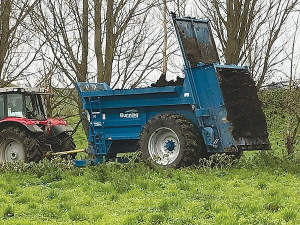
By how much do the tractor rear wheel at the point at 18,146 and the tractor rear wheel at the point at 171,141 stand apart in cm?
306

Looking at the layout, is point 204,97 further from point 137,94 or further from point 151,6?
point 151,6

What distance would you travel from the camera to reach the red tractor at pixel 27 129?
14.9 meters

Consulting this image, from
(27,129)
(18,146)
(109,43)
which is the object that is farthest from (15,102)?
(109,43)

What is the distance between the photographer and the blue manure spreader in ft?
41.9

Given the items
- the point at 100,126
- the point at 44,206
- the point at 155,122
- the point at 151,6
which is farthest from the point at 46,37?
the point at 44,206

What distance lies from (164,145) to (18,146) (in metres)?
4.13

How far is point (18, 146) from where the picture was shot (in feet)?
49.9

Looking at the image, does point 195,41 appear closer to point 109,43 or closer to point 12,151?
point 109,43

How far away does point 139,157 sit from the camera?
13336mm

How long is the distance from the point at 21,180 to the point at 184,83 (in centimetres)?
412

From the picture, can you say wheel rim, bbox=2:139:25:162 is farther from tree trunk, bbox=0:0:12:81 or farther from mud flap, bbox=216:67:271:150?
mud flap, bbox=216:67:271:150

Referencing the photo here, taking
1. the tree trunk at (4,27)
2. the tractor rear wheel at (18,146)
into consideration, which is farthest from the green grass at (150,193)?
the tree trunk at (4,27)

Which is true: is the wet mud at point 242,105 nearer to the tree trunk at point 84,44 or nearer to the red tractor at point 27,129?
the red tractor at point 27,129

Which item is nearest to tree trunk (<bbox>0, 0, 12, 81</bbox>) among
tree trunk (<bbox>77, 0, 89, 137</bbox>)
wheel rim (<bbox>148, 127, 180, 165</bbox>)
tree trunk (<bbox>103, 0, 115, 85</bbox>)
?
tree trunk (<bbox>77, 0, 89, 137</bbox>)
